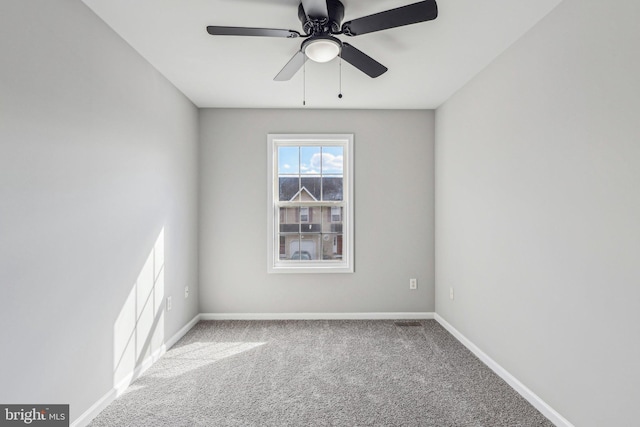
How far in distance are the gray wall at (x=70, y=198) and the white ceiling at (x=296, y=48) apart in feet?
0.85

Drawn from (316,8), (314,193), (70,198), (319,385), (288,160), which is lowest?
(319,385)

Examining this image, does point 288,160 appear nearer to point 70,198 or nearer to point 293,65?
point 293,65

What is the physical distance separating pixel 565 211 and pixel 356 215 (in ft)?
7.70

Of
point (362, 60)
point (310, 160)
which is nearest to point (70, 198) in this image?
point (362, 60)

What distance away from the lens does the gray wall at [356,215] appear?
13.3 feet

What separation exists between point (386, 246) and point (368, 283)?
19.5 inches

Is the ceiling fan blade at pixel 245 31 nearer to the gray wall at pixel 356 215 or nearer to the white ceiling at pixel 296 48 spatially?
the white ceiling at pixel 296 48

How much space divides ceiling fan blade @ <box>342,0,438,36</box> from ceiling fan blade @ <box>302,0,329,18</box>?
0.16 m

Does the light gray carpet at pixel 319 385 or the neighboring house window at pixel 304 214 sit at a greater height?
the neighboring house window at pixel 304 214

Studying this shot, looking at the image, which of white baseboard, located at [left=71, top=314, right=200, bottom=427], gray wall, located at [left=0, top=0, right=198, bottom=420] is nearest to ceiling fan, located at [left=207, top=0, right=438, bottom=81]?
gray wall, located at [left=0, top=0, right=198, bottom=420]

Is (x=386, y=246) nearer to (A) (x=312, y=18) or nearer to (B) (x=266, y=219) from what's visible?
(B) (x=266, y=219)

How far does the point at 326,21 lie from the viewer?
1949mm

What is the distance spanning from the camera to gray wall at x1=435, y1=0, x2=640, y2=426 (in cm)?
162

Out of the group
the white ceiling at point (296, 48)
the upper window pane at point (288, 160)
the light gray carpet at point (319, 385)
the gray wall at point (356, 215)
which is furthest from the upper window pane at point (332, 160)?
the light gray carpet at point (319, 385)
